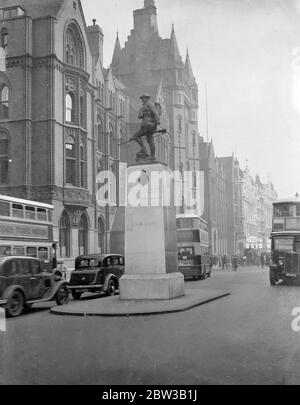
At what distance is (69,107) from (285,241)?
17372 mm

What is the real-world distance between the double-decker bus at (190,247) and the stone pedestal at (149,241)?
45.7 feet

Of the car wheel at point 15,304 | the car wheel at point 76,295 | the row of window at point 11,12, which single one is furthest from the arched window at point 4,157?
the car wheel at point 15,304

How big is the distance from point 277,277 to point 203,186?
42975mm

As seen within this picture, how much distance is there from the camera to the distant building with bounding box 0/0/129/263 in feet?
103

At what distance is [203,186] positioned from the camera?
216 ft

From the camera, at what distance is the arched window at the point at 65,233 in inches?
1266

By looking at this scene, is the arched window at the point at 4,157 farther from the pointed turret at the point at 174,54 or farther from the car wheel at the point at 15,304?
the pointed turret at the point at 174,54

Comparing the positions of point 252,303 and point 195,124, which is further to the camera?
point 195,124

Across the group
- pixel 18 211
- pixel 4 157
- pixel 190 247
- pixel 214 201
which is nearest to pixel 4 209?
pixel 18 211

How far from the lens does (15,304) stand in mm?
14367

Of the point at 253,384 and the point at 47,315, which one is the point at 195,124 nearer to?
the point at 47,315

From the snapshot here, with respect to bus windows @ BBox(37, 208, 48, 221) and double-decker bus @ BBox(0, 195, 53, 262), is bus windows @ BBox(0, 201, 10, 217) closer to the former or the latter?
double-decker bus @ BBox(0, 195, 53, 262)

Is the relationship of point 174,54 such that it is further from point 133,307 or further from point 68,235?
point 133,307

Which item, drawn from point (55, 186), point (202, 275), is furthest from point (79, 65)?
point (202, 275)
